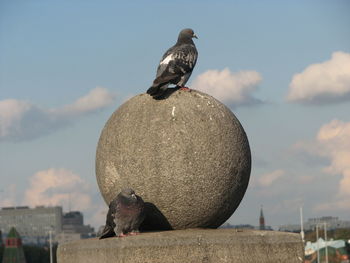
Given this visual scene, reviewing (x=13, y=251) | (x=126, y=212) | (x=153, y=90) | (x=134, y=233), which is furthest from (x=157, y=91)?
(x=13, y=251)

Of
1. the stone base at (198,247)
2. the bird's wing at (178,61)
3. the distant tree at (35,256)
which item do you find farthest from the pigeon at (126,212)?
the distant tree at (35,256)

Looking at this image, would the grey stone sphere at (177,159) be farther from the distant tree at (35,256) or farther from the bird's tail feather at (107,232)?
the distant tree at (35,256)

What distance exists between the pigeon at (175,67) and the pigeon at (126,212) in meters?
1.27

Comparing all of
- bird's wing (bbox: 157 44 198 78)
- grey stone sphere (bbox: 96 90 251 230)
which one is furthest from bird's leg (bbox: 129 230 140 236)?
bird's wing (bbox: 157 44 198 78)

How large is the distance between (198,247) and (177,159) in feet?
3.28

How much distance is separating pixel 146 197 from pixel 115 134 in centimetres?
81

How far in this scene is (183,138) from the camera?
1066cm

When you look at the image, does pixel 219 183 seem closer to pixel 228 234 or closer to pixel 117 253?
pixel 228 234

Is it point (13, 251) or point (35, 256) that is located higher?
point (35, 256)

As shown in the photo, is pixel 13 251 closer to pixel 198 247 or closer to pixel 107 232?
pixel 107 232

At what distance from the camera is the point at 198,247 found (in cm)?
1023

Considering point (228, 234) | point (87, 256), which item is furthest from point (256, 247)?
point (87, 256)

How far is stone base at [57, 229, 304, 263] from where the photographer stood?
33.4 ft

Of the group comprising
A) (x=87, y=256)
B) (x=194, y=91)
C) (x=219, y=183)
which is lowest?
(x=87, y=256)
